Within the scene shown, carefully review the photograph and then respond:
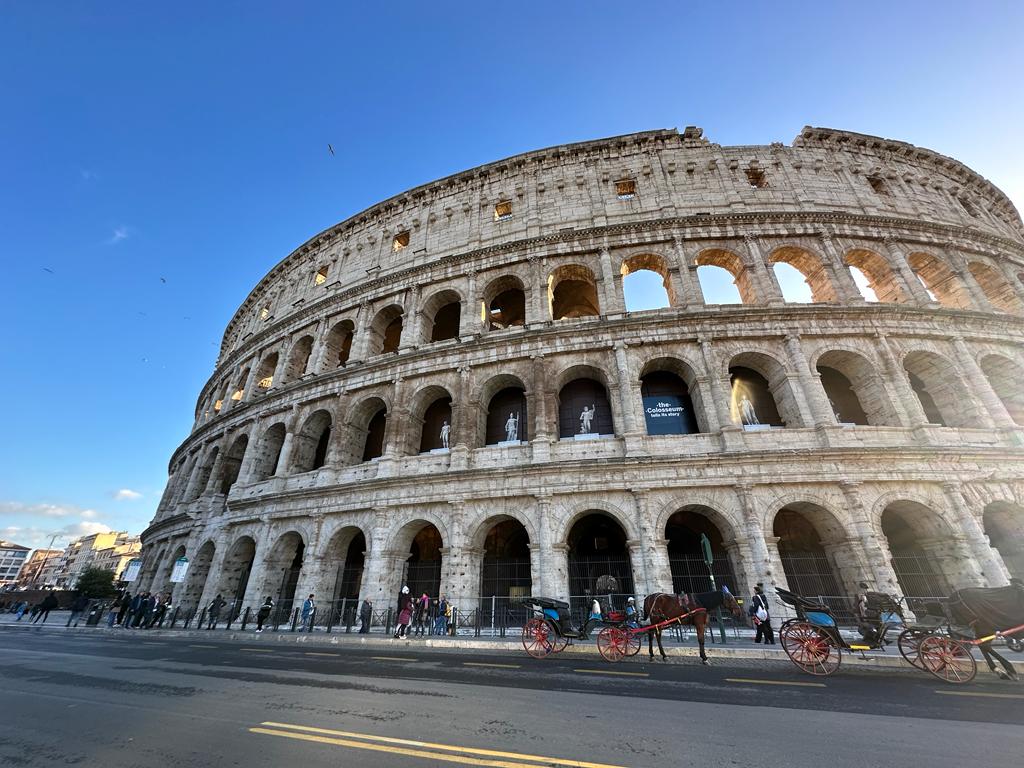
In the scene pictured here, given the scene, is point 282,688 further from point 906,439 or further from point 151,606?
point 906,439

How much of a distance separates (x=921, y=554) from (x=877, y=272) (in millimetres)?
12697

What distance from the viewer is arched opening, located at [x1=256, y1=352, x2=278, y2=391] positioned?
1022 inches

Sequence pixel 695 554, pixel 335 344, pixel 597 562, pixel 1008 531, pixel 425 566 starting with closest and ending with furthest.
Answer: pixel 1008 531
pixel 597 562
pixel 695 554
pixel 425 566
pixel 335 344

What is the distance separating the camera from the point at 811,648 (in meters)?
7.65

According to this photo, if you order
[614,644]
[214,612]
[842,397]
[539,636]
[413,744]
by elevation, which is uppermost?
[842,397]

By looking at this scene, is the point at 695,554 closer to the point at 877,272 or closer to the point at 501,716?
the point at 501,716

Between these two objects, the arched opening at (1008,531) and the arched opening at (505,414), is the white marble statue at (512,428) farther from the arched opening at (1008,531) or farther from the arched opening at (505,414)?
the arched opening at (1008,531)

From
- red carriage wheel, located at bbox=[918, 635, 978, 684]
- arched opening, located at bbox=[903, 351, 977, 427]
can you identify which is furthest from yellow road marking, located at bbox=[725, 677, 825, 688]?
arched opening, located at bbox=[903, 351, 977, 427]

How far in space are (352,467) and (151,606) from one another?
38.6 ft

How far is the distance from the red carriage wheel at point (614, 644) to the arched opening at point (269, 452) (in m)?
18.6

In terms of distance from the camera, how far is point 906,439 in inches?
571

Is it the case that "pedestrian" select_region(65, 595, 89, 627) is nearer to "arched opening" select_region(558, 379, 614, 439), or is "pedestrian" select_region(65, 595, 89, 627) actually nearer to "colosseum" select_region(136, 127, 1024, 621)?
"colosseum" select_region(136, 127, 1024, 621)

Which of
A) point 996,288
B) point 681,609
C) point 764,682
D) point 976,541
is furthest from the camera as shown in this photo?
point 996,288

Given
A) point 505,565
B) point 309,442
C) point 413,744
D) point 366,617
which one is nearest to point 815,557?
point 505,565
